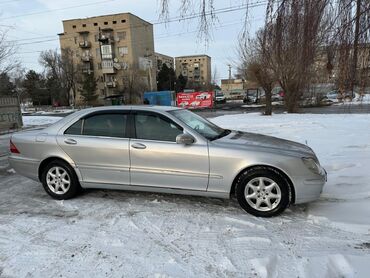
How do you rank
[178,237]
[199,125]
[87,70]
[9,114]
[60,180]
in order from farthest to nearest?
1. [87,70]
2. [9,114]
3. [60,180]
4. [199,125]
5. [178,237]

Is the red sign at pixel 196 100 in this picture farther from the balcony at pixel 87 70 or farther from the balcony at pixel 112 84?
the balcony at pixel 87 70

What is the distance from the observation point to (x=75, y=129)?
5.45 meters

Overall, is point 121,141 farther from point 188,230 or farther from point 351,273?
point 351,273

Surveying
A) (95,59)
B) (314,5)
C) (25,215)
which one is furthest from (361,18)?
(95,59)

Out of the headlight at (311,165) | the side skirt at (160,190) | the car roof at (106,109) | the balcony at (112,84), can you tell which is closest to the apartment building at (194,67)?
the balcony at (112,84)

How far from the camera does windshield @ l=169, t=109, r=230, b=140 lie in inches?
199

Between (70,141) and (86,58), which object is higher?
(86,58)

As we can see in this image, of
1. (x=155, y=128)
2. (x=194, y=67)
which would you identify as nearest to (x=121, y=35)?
(x=194, y=67)

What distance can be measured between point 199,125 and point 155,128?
2.35 feet

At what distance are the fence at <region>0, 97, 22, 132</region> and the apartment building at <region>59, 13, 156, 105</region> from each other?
47484mm

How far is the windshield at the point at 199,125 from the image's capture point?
16.6 feet

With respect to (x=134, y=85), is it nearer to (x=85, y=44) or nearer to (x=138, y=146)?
(x=85, y=44)

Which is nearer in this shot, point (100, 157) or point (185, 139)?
point (185, 139)

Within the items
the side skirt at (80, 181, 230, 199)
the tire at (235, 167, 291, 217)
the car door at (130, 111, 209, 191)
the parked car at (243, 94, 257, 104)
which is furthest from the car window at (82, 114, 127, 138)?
the parked car at (243, 94, 257, 104)
